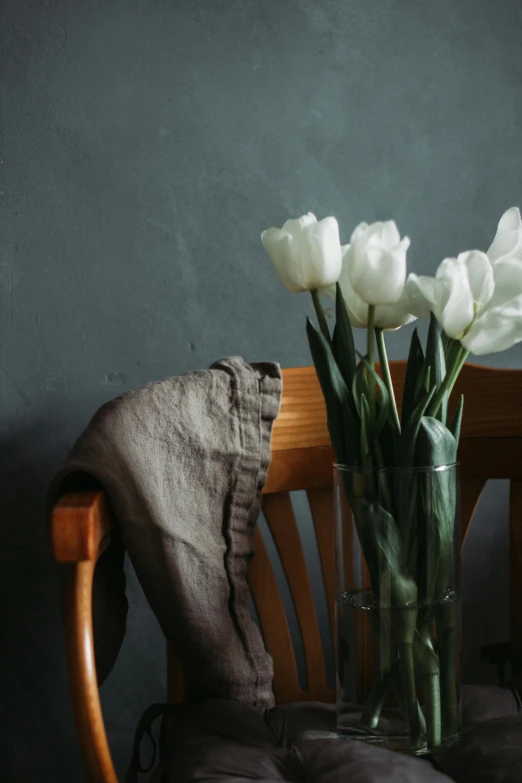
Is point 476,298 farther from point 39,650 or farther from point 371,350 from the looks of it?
point 39,650

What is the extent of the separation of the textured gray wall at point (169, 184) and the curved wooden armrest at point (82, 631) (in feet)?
1.70

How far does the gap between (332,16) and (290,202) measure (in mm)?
278

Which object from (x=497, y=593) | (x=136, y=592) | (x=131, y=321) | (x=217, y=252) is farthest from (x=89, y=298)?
(x=497, y=593)

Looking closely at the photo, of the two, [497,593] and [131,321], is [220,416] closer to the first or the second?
[131,321]

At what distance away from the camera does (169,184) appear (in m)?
1.22

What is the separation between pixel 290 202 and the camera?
1.26 metres

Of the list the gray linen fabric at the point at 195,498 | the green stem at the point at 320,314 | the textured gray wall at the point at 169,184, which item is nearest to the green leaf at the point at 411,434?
the green stem at the point at 320,314

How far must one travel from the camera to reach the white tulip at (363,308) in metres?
0.77

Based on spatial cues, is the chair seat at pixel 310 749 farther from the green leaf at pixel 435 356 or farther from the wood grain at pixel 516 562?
the green leaf at pixel 435 356

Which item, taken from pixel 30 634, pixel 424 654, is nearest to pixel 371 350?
pixel 424 654

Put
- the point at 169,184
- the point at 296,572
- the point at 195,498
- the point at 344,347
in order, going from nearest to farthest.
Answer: the point at 344,347, the point at 195,498, the point at 296,572, the point at 169,184

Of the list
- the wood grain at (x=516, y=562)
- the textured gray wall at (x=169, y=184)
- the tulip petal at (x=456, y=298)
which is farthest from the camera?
the textured gray wall at (x=169, y=184)

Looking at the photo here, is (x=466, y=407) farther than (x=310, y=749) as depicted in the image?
Yes

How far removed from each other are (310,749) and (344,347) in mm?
370
